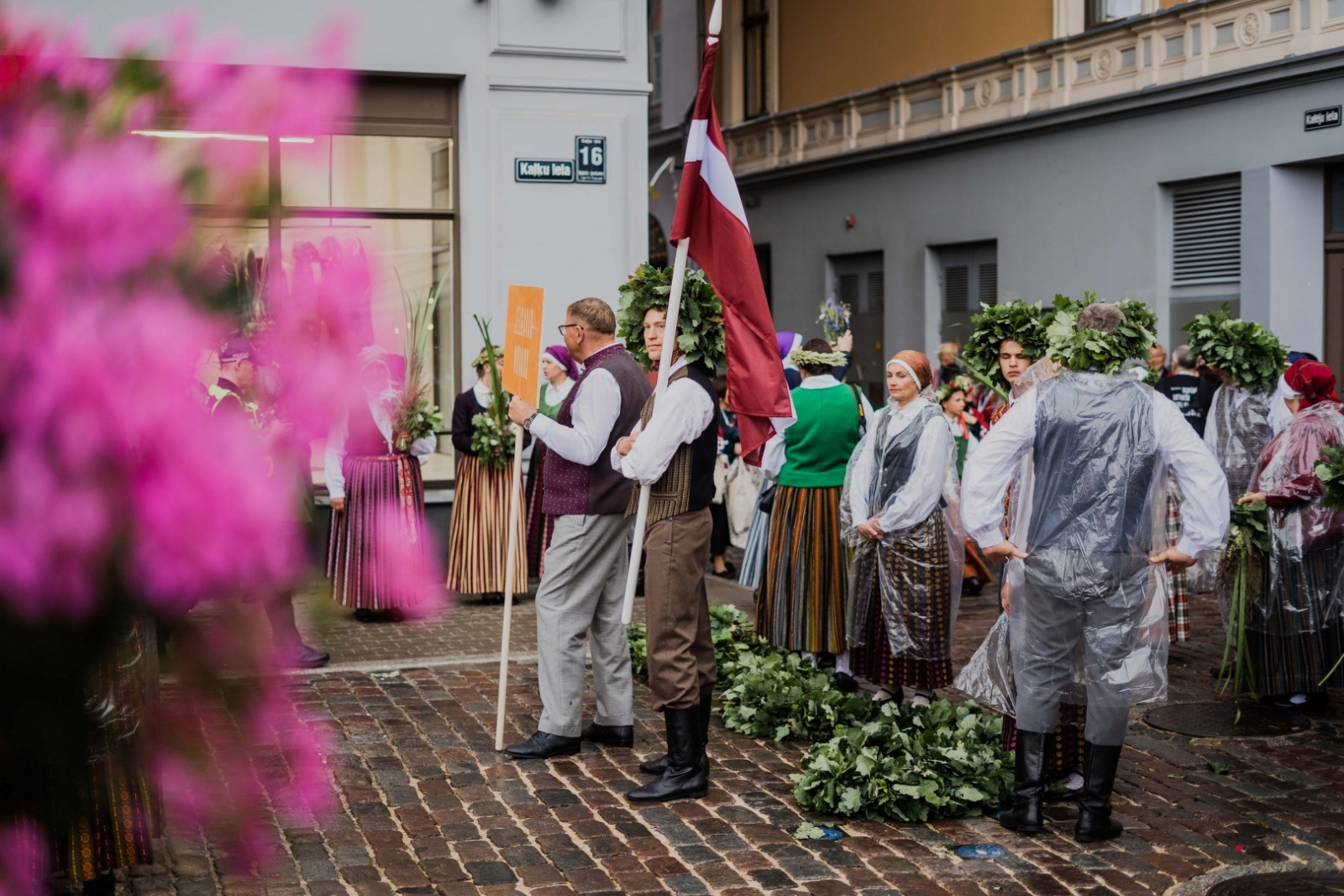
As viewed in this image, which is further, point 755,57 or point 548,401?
point 755,57

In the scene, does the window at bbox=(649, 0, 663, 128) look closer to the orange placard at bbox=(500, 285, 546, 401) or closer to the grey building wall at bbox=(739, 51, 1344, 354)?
the grey building wall at bbox=(739, 51, 1344, 354)

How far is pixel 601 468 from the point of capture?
6.21m

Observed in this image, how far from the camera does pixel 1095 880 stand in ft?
15.6

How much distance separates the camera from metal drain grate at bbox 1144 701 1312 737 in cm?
672

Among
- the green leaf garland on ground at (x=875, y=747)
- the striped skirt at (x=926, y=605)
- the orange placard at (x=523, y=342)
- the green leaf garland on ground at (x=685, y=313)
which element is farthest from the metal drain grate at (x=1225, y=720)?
the orange placard at (x=523, y=342)

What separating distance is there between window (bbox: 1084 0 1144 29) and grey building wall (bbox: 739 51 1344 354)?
3.61 feet

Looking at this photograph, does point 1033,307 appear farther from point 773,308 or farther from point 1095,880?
point 773,308

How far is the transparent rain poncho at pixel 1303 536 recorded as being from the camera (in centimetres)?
697

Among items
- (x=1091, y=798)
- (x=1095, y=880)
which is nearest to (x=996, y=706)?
(x=1091, y=798)

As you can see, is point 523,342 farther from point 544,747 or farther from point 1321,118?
point 1321,118

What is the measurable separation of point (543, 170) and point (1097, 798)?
722 cm

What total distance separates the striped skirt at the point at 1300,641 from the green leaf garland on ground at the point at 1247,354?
1571 millimetres

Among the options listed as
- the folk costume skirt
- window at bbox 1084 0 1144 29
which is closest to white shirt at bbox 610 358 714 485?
the folk costume skirt

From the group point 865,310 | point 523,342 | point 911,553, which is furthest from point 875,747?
point 865,310
